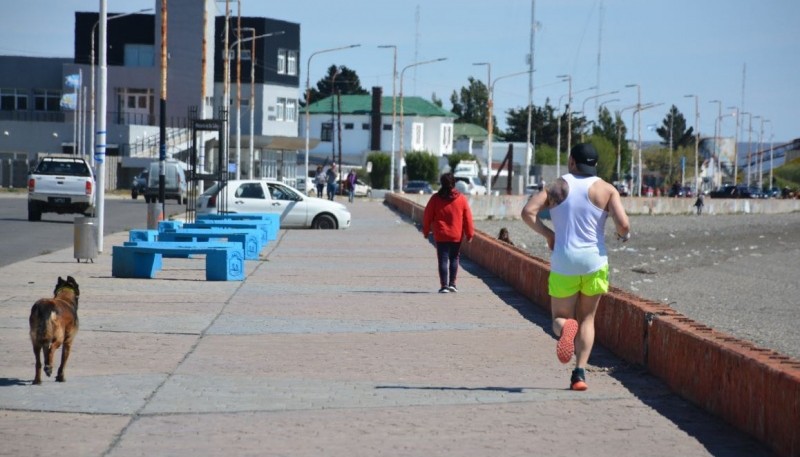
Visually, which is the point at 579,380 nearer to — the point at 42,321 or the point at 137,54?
the point at 42,321

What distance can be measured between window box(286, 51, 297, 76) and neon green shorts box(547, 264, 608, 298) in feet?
303

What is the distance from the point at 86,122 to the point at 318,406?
8491 centimetres

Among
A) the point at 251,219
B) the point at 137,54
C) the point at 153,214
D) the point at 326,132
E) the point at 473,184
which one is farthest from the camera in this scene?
the point at 326,132

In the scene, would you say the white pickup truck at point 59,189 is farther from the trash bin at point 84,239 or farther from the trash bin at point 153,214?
the trash bin at point 84,239

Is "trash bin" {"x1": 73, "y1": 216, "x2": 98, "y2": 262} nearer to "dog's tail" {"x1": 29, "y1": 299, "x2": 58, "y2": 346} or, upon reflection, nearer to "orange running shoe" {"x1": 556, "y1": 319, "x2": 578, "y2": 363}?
"dog's tail" {"x1": 29, "y1": 299, "x2": 58, "y2": 346}

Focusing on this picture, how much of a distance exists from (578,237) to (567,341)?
2.62 feet

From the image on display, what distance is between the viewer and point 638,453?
8.41m

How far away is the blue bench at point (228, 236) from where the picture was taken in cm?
2423

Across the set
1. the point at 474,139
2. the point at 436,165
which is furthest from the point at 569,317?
the point at 474,139

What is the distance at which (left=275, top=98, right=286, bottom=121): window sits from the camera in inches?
3937

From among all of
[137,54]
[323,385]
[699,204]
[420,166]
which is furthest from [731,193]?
[323,385]

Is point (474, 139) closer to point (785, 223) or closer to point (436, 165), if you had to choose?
point (436, 165)

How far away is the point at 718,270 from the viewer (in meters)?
38.4

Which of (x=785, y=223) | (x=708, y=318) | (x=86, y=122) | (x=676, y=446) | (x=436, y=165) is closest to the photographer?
(x=676, y=446)
